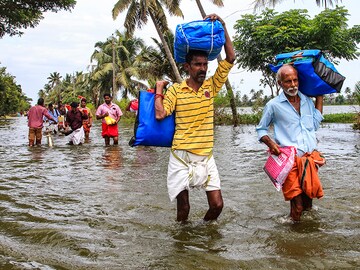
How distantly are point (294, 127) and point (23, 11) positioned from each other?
18.9 meters

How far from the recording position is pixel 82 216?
4.68m

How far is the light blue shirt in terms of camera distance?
412cm

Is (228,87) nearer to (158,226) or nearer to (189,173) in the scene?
(158,226)

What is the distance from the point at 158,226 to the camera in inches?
170

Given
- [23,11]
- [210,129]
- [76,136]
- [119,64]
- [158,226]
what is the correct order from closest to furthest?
[210,129], [158,226], [76,136], [23,11], [119,64]

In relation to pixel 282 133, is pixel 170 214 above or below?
below

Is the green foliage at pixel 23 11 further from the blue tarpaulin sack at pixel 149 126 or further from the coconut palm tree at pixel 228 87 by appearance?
the blue tarpaulin sack at pixel 149 126

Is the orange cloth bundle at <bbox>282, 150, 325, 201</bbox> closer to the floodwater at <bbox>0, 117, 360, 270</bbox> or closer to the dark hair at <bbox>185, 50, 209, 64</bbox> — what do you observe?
the floodwater at <bbox>0, 117, 360, 270</bbox>

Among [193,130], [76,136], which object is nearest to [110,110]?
[76,136]

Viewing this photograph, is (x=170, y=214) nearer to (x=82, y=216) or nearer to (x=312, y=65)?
(x=82, y=216)

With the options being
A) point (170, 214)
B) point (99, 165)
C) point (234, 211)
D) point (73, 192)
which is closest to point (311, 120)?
point (234, 211)

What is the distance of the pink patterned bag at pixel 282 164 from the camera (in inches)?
159

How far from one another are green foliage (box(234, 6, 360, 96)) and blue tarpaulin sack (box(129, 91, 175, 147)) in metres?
19.3

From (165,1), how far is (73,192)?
20.9 metres
